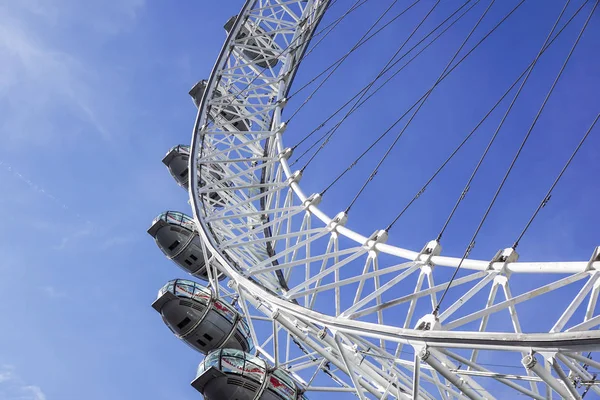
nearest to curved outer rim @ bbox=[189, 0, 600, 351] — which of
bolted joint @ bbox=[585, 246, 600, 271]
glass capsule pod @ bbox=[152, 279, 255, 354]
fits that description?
Answer: bolted joint @ bbox=[585, 246, 600, 271]

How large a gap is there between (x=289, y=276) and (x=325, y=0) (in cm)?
1316

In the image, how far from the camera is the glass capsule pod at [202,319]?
24.5 meters

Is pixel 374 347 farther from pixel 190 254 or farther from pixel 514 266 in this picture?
pixel 190 254

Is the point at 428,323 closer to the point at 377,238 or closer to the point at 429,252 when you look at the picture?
the point at 429,252

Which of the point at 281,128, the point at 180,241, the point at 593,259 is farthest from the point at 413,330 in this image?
the point at 180,241

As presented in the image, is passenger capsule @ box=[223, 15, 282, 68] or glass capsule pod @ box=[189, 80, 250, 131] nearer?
glass capsule pod @ box=[189, 80, 250, 131]

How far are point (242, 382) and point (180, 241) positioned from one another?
9.14 meters

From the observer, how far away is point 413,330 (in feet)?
41.7

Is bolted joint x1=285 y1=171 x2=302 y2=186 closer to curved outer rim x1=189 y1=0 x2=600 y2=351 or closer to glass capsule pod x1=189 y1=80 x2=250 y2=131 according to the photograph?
curved outer rim x1=189 y1=0 x2=600 y2=351

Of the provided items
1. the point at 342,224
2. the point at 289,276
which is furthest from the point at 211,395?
the point at 342,224

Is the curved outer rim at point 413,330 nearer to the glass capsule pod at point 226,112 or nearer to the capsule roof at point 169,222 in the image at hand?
the glass capsule pod at point 226,112

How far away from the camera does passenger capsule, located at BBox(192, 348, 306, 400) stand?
20.5 m

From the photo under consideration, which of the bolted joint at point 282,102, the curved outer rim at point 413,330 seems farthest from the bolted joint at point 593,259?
the bolted joint at point 282,102

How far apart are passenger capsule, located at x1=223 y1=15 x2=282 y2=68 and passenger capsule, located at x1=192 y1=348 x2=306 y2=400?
13300mm
